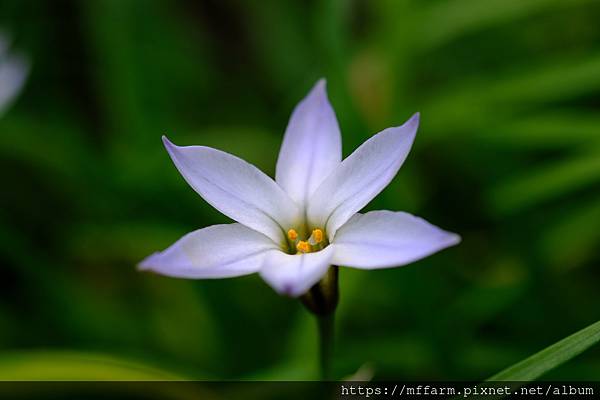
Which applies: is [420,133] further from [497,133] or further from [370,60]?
[370,60]

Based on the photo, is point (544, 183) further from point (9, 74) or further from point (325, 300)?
point (9, 74)

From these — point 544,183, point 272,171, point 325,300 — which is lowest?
point 325,300

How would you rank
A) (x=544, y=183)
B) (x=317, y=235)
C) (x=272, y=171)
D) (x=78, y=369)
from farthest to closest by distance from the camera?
(x=272, y=171) < (x=544, y=183) < (x=78, y=369) < (x=317, y=235)

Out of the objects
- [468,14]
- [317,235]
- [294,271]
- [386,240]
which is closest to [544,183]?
[468,14]

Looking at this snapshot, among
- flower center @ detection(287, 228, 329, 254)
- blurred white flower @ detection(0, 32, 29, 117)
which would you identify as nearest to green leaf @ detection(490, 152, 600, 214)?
flower center @ detection(287, 228, 329, 254)

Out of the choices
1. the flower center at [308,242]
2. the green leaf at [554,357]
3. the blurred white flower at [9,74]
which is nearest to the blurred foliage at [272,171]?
the blurred white flower at [9,74]

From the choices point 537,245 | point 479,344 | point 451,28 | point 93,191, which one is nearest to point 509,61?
point 451,28
